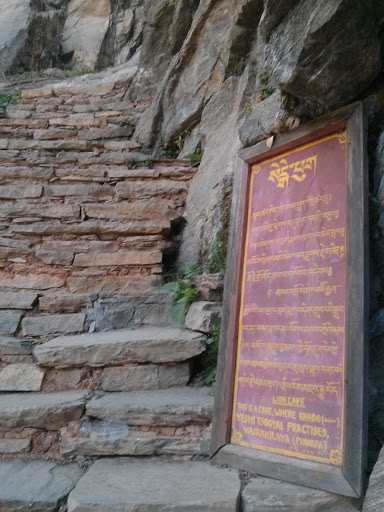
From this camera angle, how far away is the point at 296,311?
2.48 meters

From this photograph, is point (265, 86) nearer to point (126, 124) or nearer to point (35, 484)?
point (35, 484)

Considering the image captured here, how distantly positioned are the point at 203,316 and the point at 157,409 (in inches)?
32.3

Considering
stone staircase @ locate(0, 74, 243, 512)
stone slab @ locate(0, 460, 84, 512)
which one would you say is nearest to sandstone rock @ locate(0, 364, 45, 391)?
stone staircase @ locate(0, 74, 243, 512)

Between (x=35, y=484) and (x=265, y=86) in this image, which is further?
(x=265, y=86)

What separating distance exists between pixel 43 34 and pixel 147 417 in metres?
13.5

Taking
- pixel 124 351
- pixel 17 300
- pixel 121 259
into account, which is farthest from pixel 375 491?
pixel 17 300

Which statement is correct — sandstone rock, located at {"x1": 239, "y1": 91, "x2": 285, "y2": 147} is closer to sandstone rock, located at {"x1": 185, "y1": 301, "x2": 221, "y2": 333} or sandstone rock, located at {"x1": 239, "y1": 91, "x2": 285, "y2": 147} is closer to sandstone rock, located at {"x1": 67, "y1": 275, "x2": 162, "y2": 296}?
sandstone rock, located at {"x1": 185, "y1": 301, "x2": 221, "y2": 333}

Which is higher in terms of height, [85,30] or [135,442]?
[85,30]

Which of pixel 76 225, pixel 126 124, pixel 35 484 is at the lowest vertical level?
pixel 35 484

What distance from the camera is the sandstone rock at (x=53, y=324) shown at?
3.89 metres

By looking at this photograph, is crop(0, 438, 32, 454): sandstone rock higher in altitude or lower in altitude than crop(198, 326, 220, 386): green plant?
lower

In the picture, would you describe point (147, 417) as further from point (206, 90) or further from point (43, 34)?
point (43, 34)

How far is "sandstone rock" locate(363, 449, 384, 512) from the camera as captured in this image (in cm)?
185

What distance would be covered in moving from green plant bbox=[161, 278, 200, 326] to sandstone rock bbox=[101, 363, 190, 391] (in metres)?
0.50
